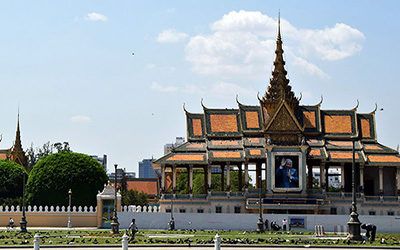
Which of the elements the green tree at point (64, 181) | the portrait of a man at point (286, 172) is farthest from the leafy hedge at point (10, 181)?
the portrait of a man at point (286, 172)

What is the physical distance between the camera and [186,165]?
85562mm

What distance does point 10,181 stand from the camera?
332 ft

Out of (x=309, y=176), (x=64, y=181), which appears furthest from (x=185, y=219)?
(x=64, y=181)

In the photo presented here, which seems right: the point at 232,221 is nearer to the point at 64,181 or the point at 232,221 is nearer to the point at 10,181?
the point at 64,181

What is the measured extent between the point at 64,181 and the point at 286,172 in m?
23.7

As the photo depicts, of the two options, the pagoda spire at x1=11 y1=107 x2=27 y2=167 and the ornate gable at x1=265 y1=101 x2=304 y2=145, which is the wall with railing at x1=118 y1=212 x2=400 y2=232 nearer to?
the ornate gable at x1=265 y1=101 x2=304 y2=145

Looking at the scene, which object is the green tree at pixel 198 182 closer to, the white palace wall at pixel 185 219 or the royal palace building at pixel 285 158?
the royal palace building at pixel 285 158

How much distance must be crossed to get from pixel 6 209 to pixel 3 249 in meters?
36.9

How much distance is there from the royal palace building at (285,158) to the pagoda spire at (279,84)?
0.84 feet

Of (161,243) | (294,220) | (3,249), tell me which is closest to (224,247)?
(161,243)

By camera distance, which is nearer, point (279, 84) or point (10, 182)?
point (279, 84)

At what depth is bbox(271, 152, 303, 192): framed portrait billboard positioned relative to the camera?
274 ft

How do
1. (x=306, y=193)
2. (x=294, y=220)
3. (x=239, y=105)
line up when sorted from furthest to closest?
(x=239, y=105) < (x=306, y=193) < (x=294, y=220)

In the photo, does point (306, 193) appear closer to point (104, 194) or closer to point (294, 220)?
point (294, 220)
